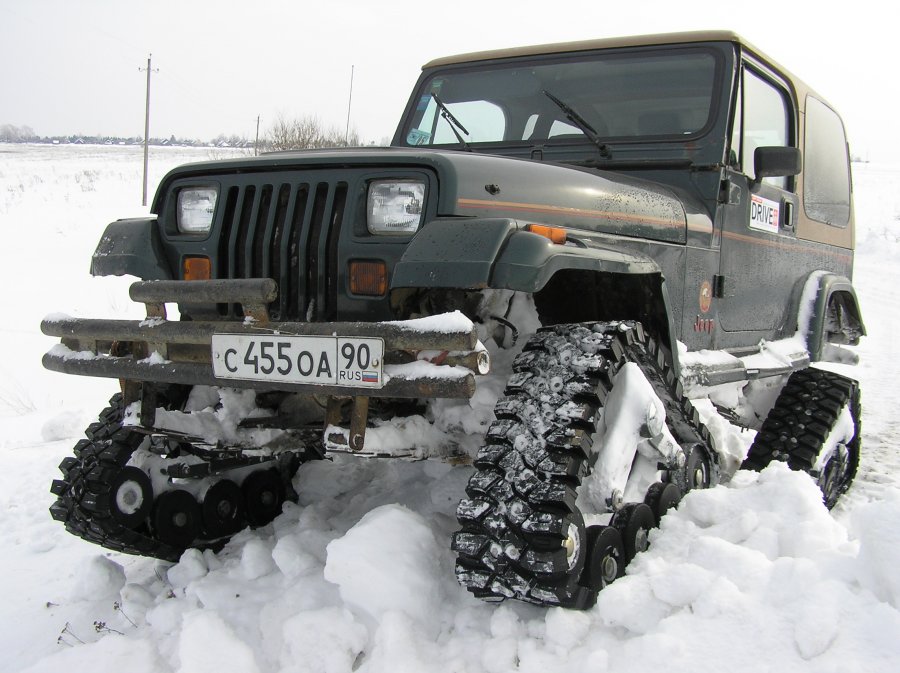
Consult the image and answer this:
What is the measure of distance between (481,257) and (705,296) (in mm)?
1754

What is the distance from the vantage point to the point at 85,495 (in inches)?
115

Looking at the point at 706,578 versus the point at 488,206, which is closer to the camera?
the point at 706,578

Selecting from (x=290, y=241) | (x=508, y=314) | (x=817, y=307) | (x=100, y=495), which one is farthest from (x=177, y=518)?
(x=817, y=307)

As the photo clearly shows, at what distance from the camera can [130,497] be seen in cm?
302

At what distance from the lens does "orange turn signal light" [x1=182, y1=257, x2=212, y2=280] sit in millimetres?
2672

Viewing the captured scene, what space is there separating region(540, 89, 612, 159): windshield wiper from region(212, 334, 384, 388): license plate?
71.5 inches

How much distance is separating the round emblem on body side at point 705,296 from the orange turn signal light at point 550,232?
1.35m

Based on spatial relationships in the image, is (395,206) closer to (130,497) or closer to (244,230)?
(244,230)

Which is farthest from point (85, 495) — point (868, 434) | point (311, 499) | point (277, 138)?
point (277, 138)

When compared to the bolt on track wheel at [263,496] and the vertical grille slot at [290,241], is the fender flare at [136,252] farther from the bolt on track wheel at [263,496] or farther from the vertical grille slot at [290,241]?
the bolt on track wheel at [263,496]

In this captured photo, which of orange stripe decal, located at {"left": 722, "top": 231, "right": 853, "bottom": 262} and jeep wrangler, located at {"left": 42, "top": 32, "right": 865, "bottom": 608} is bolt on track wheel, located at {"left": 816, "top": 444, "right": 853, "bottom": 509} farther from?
orange stripe decal, located at {"left": 722, "top": 231, "right": 853, "bottom": 262}

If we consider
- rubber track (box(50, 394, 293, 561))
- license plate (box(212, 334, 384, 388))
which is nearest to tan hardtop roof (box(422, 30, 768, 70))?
license plate (box(212, 334, 384, 388))

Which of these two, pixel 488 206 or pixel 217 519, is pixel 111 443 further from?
pixel 488 206

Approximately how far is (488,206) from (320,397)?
0.75 meters
